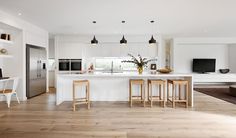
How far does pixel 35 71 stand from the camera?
21.5ft

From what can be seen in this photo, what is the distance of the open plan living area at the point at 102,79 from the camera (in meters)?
3.50

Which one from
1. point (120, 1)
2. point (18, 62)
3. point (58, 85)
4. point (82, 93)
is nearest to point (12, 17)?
point (18, 62)

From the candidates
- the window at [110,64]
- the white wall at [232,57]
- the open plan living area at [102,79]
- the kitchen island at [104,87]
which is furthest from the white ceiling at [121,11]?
the white wall at [232,57]

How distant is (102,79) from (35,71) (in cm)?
255

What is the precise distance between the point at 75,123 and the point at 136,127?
119 centimetres

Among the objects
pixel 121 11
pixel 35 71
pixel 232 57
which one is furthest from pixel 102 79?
pixel 232 57

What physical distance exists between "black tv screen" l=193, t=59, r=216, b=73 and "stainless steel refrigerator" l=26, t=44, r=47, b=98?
24.1 feet

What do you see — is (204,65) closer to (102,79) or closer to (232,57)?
(232,57)

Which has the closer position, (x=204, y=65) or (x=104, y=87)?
(x=104, y=87)

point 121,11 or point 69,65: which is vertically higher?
point 121,11

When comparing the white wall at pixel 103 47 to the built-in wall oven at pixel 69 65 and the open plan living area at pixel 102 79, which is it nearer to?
the open plan living area at pixel 102 79

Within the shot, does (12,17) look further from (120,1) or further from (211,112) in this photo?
(211,112)

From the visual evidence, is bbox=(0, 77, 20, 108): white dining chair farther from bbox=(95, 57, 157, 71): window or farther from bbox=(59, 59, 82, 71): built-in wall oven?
bbox=(95, 57, 157, 71): window

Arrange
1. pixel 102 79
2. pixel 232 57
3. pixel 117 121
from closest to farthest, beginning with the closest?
pixel 117 121 → pixel 102 79 → pixel 232 57
